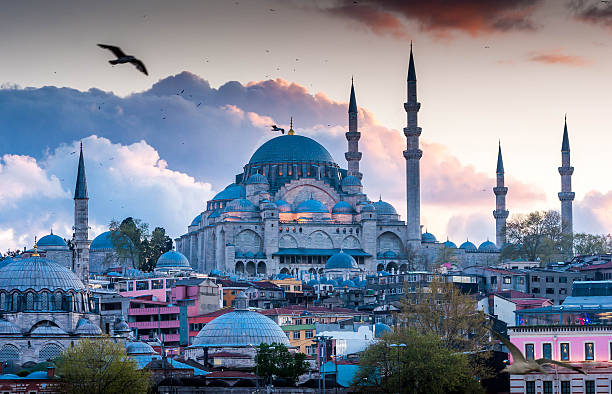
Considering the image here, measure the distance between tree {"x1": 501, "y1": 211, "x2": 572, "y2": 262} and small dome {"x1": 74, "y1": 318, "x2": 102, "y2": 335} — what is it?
45.1 m

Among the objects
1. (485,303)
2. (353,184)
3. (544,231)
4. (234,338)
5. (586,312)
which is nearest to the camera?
(586,312)

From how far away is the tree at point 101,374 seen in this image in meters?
43.8

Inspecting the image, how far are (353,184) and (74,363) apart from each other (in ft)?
234

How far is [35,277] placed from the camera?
58.9m

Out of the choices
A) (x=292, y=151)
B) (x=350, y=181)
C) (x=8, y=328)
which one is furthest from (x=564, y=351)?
(x=292, y=151)

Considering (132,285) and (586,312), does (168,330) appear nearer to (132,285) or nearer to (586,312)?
(132,285)

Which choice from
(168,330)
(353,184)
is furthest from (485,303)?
(353,184)

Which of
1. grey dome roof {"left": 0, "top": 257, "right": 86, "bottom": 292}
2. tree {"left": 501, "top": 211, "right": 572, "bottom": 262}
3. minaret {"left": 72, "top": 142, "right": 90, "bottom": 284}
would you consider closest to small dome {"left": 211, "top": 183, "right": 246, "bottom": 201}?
tree {"left": 501, "top": 211, "right": 572, "bottom": 262}

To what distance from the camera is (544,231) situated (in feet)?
328

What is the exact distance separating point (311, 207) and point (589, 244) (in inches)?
832

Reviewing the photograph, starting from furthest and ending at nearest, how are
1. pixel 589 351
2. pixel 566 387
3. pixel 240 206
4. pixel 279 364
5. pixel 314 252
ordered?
1. pixel 240 206
2. pixel 314 252
3. pixel 279 364
4. pixel 589 351
5. pixel 566 387

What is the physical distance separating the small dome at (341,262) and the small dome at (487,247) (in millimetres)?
14498

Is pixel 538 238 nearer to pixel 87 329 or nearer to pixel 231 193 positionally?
pixel 231 193

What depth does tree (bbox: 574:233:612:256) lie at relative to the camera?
10031cm
